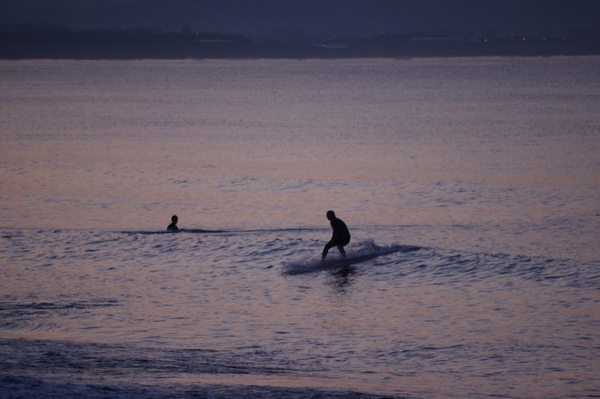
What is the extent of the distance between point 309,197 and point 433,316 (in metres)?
21.4

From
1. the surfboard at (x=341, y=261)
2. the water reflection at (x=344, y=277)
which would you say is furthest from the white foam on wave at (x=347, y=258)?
the water reflection at (x=344, y=277)

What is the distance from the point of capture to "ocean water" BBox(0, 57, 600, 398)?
52.3 ft

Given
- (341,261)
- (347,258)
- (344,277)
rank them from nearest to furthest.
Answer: (344,277), (341,261), (347,258)

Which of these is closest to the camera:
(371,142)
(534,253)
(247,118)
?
(534,253)

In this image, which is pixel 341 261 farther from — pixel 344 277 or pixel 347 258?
pixel 344 277

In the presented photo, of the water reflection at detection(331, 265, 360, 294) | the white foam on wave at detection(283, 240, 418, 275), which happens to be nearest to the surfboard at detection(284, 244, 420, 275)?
the white foam on wave at detection(283, 240, 418, 275)

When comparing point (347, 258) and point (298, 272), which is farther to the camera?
point (347, 258)

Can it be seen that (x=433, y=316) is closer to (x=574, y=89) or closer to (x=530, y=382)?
(x=530, y=382)

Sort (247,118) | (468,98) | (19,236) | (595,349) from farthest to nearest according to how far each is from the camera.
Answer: (468,98)
(247,118)
(19,236)
(595,349)

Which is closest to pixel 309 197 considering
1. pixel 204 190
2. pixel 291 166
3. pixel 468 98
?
pixel 204 190

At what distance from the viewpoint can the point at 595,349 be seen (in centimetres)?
1788

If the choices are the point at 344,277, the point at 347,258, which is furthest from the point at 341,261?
the point at 344,277

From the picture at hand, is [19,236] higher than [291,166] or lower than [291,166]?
lower

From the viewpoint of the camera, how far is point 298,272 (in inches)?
996
